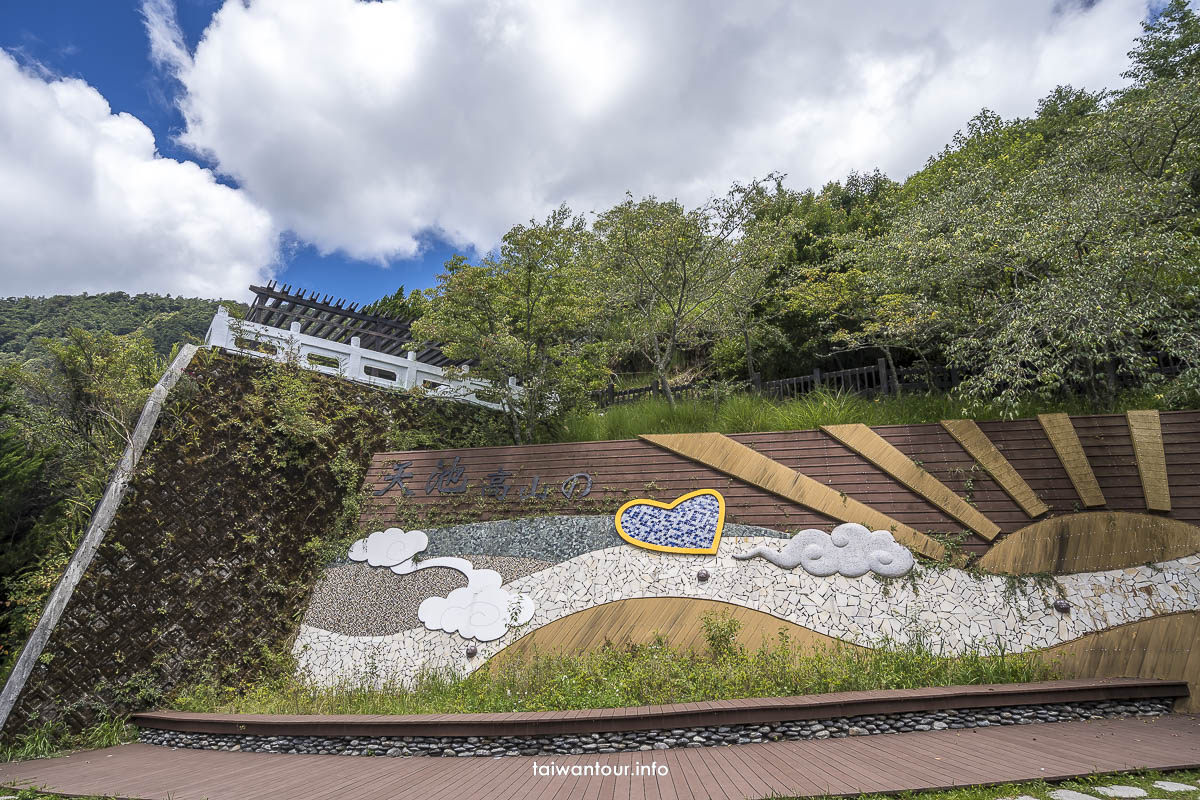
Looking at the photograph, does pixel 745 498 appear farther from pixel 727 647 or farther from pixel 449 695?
pixel 449 695

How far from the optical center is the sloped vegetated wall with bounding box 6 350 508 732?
6.71 meters

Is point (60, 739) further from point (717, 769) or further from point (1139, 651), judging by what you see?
point (1139, 651)

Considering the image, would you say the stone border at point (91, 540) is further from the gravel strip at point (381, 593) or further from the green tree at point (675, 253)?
the green tree at point (675, 253)

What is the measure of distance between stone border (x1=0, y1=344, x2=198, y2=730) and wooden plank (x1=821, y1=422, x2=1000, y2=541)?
9.20 meters

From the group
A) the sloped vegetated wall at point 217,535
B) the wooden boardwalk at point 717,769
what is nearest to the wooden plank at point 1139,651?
the wooden boardwalk at point 717,769

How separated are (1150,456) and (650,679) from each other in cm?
628

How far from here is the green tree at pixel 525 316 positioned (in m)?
9.17

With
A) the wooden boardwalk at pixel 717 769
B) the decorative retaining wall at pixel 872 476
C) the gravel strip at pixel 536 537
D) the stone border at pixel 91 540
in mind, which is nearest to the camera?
the wooden boardwalk at pixel 717 769

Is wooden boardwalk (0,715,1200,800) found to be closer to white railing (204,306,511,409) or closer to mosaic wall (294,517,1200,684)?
mosaic wall (294,517,1200,684)

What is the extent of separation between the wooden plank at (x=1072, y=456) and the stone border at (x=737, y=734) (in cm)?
Answer: 213

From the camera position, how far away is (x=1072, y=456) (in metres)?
6.71

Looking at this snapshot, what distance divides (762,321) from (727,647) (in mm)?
8169

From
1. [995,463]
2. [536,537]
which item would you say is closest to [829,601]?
[995,463]

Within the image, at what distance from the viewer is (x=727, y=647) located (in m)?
6.45
